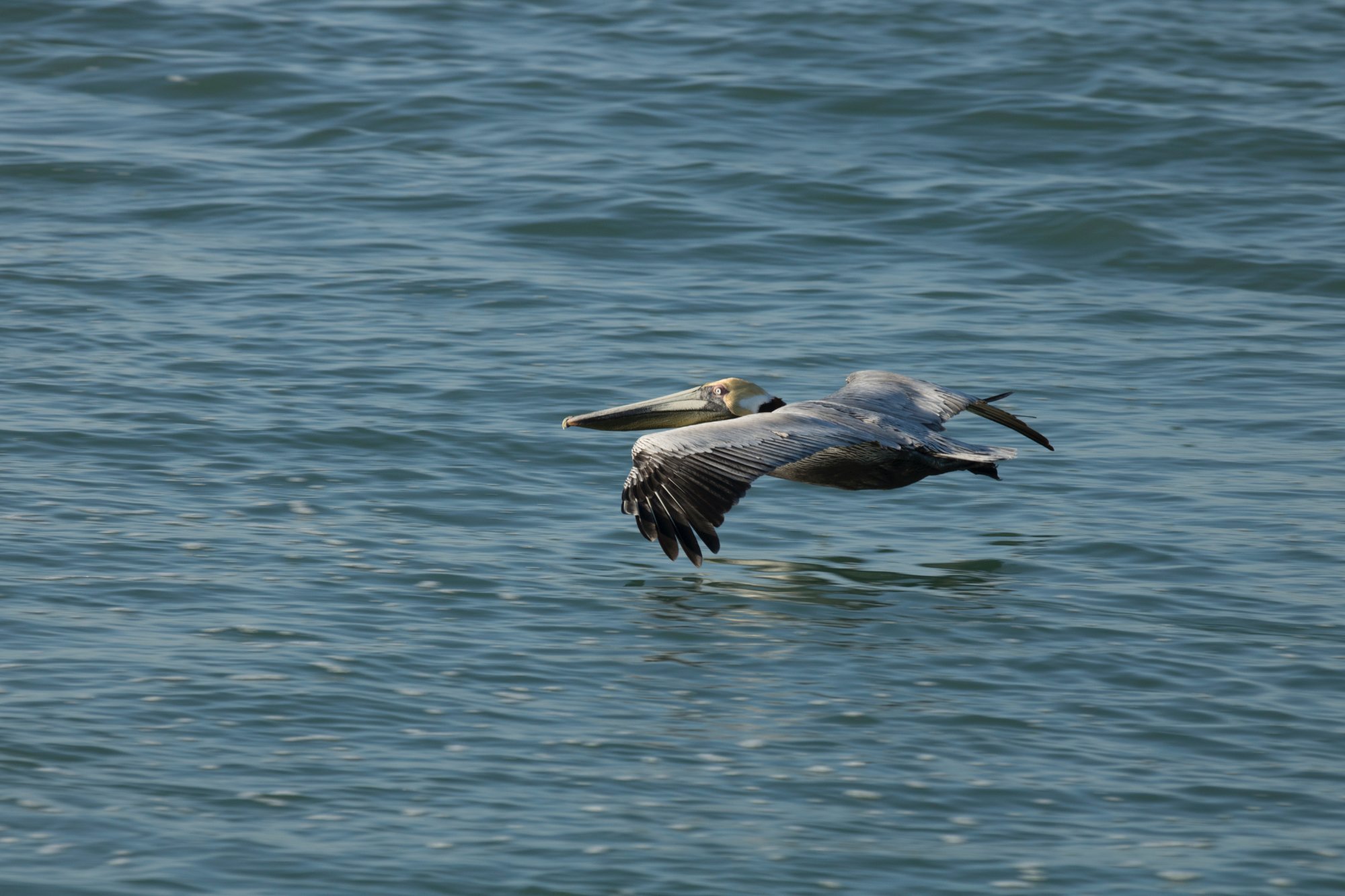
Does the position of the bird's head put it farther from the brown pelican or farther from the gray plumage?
the gray plumage

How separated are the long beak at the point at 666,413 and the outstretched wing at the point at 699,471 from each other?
1243 millimetres

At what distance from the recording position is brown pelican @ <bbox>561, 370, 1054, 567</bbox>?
705cm

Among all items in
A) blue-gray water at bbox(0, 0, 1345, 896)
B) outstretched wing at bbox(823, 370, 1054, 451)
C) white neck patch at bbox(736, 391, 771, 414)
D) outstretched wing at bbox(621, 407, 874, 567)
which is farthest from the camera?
white neck patch at bbox(736, 391, 771, 414)

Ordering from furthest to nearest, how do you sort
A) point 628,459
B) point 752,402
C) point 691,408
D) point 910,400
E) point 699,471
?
point 628,459, point 691,408, point 752,402, point 910,400, point 699,471

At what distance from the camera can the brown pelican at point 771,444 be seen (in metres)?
7.05

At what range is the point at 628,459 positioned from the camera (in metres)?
9.22

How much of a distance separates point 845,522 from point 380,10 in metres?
11.9

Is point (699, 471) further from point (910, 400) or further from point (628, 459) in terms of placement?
point (628, 459)

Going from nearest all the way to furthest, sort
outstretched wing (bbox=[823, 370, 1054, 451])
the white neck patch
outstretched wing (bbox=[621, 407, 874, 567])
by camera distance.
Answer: outstretched wing (bbox=[621, 407, 874, 567]) < outstretched wing (bbox=[823, 370, 1054, 451]) < the white neck patch

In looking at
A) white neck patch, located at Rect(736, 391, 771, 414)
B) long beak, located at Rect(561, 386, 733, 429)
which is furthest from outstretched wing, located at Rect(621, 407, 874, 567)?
long beak, located at Rect(561, 386, 733, 429)

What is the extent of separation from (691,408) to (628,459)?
2.15 ft

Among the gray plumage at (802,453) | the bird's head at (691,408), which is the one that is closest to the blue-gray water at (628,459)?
the gray plumage at (802,453)

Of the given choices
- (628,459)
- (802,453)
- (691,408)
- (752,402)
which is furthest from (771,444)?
(628,459)

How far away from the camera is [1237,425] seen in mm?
9586
